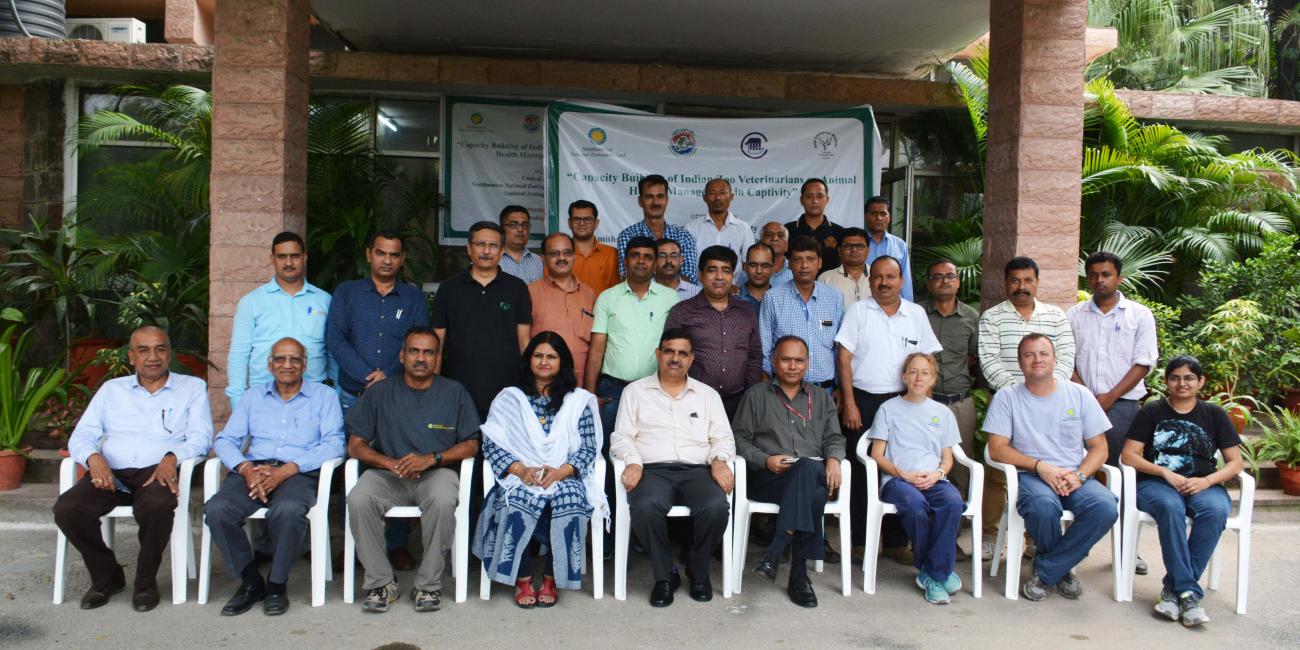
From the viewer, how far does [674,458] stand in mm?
4586

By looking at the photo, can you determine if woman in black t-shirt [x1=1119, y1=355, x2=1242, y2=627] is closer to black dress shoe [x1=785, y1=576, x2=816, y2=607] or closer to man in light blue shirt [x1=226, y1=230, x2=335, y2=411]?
black dress shoe [x1=785, y1=576, x2=816, y2=607]

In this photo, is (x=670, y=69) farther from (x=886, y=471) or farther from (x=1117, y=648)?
(x=1117, y=648)

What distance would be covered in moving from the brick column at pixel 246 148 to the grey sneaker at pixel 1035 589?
4.20m

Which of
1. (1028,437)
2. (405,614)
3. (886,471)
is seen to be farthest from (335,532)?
(1028,437)

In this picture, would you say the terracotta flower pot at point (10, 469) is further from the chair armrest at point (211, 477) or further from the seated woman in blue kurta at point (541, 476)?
the seated woman in blue kurta at point (541, 476)

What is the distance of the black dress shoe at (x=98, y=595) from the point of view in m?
4.14

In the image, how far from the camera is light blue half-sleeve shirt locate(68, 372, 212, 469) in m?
4.38

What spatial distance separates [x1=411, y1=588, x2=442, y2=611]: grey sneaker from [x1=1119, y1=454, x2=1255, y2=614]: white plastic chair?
124 inches

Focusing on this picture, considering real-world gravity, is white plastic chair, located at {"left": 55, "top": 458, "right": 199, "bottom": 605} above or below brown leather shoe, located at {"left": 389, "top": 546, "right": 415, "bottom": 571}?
above

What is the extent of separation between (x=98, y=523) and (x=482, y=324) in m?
1.89

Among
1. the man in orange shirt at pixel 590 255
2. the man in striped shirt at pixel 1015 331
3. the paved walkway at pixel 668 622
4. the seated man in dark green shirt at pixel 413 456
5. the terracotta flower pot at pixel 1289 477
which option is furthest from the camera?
the terracotta flower pot at pixel 1289 477

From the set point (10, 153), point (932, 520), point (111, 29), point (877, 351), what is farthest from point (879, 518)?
point (111, 29)

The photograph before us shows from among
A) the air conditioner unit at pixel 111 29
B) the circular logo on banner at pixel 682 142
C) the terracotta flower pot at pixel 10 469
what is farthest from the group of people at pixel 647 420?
the air conditioner unit at pixel 111 29

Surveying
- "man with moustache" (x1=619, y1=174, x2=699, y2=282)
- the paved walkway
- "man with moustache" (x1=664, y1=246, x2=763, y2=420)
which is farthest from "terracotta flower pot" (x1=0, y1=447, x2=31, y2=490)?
"man with moustache" (x1=664, y1=246, x2=763, y2=420)
